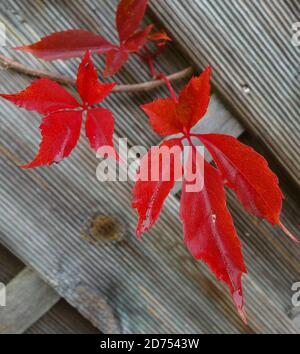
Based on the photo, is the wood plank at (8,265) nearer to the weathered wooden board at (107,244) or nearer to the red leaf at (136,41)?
the weathered wooden board at (107,244)

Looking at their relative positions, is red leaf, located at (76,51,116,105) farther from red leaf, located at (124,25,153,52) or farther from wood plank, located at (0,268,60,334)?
wood plank, located at (0,268,60,334)

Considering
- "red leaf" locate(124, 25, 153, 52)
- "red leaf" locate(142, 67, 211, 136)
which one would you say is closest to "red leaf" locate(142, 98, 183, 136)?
"red leaf" locate(142, 67, 211, 136)

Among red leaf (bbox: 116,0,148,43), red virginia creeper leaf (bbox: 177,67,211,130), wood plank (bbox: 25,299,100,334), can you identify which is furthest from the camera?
wood plank (bbox: 25,299,100,334)

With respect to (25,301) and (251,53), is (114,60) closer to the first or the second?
(251,53)

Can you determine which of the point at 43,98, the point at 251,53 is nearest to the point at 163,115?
the point at 43,98

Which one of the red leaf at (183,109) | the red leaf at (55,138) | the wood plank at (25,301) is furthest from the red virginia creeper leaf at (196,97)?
the wood plank at (25,301)

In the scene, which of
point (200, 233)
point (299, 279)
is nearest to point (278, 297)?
point (299, 279)
